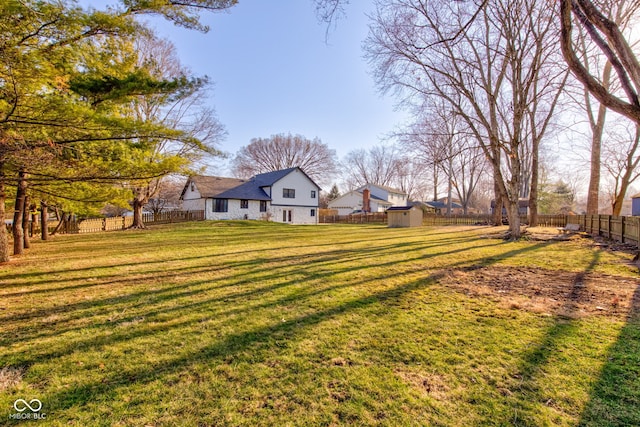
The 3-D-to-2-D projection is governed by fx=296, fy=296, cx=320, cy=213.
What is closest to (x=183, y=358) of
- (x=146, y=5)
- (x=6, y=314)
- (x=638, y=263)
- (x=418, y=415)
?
(x=418, y=415)

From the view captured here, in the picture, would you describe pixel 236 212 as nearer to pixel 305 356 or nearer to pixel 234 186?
pixel 234 186

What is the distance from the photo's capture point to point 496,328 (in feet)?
11.2

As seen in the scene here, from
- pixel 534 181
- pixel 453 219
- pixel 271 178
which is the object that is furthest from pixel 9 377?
pixel 453 219

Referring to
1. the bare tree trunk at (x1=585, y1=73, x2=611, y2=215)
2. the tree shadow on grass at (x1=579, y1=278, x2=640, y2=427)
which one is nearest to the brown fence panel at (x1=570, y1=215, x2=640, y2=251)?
the bare tree trunk at (x1=585, y1=73, x2=611, y2=215)

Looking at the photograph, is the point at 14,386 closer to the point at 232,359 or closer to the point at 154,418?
the point at 154,418

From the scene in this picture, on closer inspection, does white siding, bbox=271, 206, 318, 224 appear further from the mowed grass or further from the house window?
the mowed grass

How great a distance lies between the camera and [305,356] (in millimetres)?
2811

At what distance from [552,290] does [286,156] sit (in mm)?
46674

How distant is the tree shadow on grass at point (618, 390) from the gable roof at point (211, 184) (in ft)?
91.6

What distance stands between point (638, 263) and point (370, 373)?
315 inches

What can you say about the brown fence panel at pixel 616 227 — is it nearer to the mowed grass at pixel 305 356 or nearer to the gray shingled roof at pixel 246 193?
the mowed grass at pixel 305 356

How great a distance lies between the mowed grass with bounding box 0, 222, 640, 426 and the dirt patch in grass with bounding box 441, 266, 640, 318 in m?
0.24

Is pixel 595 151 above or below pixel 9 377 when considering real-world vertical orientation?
above

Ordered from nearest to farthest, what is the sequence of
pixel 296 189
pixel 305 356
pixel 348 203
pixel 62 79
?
pixel 305 356 < pixel 62 79 < pixel 296 189 < pixel 348 203
